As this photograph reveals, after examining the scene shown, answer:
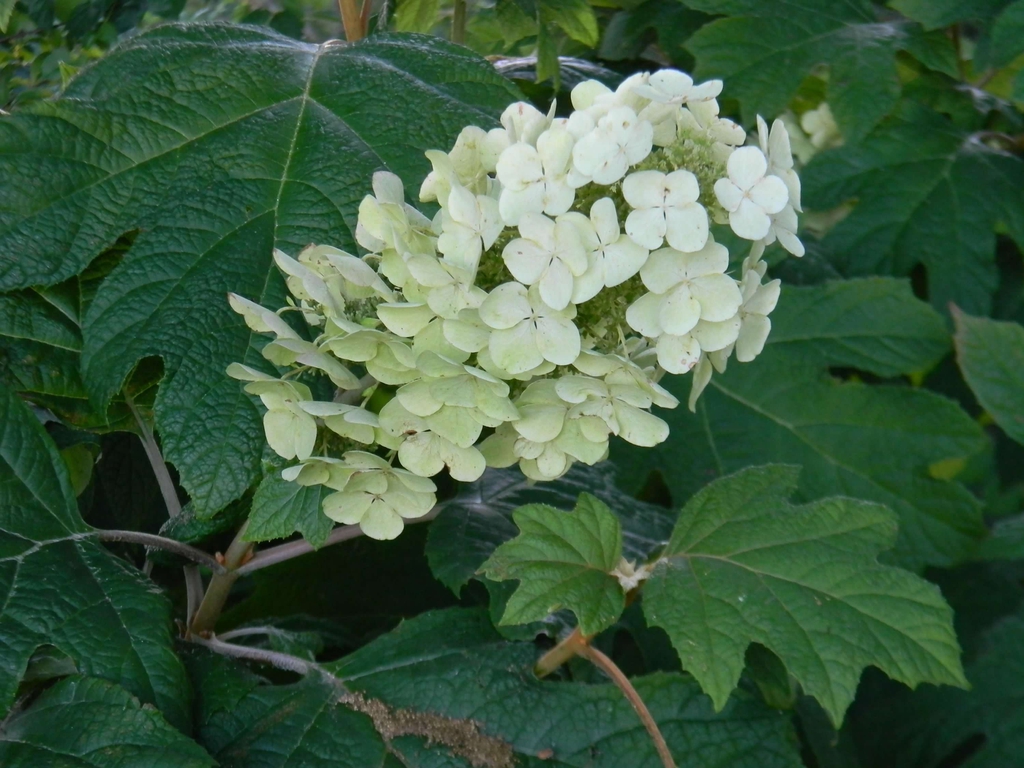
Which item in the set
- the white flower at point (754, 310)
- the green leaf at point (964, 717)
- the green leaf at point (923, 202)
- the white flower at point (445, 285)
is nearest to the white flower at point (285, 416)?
the white flower at point (445, 285)

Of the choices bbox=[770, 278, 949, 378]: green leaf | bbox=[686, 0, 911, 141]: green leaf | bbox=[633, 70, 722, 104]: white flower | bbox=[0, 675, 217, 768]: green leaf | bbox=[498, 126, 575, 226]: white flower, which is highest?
bbox=[633, 70, 722, 104]: white flower

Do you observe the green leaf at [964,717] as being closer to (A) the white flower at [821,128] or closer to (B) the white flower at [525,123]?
(A) the white flower at [821,128]

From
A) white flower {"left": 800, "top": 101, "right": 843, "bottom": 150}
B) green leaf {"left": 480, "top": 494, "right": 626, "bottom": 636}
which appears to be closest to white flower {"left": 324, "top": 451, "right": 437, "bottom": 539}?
green leaf {"left": 480, "top": 494, "right": 626, "bottom": 636}

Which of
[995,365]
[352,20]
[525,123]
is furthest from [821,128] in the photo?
[525,123]

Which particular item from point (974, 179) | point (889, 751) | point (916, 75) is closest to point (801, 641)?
point (889, 751)

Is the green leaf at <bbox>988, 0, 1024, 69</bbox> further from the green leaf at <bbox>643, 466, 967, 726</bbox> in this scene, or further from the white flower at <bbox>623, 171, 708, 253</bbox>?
the white flower at <bbox>623, 171, 708, 253</bbox>

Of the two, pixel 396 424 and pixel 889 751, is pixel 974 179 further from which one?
pixel 396 424
